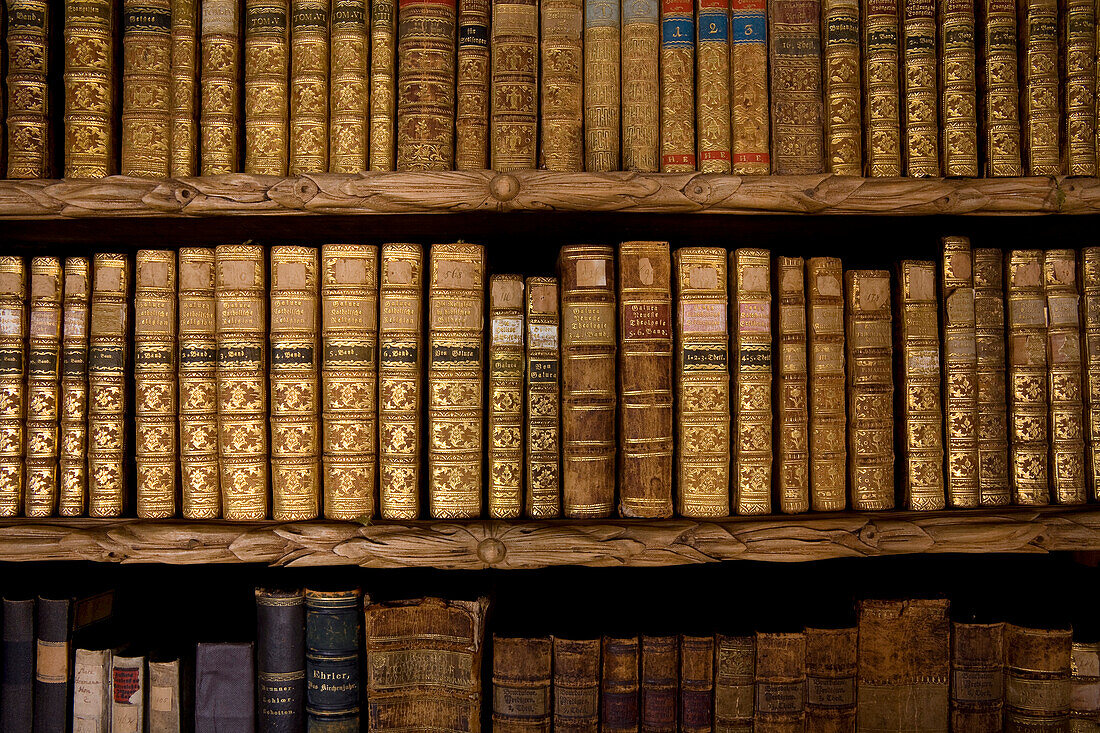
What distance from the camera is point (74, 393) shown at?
917 mm

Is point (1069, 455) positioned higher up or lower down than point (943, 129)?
lower down

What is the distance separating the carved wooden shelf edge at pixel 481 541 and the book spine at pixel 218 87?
1.60ft

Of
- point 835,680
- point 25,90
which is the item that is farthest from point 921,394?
point 25,90

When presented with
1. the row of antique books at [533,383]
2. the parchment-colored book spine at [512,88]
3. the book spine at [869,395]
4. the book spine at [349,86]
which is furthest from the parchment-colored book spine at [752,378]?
the book spine at [349,86]

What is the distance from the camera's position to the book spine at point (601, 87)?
0.92m

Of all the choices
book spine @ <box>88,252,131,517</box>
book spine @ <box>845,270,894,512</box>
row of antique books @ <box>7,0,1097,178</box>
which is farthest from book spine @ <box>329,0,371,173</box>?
book spine @ <box>845,270,894,512</box>

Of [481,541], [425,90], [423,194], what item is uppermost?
[425,90]

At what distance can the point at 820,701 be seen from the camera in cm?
94

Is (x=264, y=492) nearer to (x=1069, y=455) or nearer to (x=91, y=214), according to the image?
(x=91, y=214)

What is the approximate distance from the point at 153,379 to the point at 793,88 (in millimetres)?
945

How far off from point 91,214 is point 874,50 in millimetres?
1063

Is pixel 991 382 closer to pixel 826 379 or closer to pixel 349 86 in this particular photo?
pixel 826 379

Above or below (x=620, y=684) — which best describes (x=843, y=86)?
above

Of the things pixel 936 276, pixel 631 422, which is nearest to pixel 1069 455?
pixel 936 276
